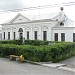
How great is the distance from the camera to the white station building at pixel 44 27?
4384 cm

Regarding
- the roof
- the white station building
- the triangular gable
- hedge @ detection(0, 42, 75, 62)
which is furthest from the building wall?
hedge @ detection(0, 42, 75, 62)

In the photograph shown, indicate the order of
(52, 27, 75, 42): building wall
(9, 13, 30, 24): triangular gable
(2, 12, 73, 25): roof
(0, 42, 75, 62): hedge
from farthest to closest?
(9, 13, 30, 24): triangular gable, (2, 12, 73, 25): roof, (52, 27, 75, 42): building wall, (0, 42, 75, 62): hedge

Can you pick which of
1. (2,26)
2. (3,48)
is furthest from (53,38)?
(3,48)

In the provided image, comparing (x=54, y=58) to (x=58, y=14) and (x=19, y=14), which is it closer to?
(x=58, y=14)

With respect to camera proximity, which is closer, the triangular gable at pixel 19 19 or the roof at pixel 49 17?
the roof at pixel 49 17

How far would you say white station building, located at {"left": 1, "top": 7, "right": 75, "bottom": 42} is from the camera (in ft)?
144

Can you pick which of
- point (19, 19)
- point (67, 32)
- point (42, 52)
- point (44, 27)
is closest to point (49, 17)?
point (44, 27)

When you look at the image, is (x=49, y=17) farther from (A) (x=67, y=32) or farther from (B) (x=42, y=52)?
(B) (x=42, y=52)

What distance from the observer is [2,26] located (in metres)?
60.5

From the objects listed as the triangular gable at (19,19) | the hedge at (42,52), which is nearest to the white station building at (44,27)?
the triangular gable at (19,19)

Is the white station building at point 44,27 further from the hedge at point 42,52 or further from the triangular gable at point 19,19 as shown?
the hedge at point 42,52

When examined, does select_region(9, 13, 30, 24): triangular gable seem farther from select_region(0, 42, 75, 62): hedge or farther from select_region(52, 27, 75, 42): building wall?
select_region(0, 42, 75, 62): hedge

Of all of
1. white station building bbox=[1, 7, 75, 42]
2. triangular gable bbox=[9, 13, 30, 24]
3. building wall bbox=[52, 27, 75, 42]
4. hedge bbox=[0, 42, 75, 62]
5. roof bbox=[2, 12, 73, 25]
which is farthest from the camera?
triangular gable bbox=[9, 13, 30, 24]

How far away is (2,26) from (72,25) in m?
24.5
